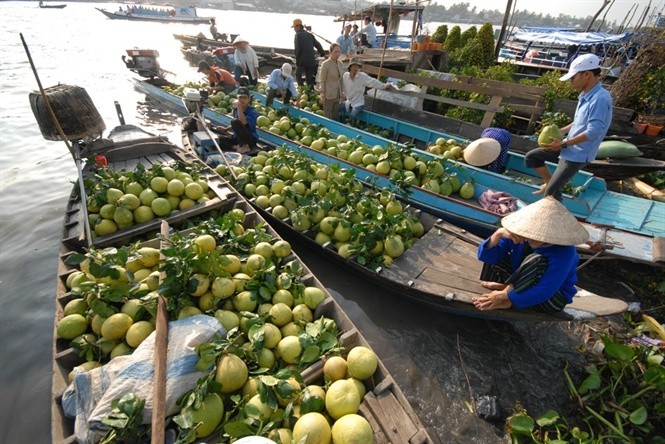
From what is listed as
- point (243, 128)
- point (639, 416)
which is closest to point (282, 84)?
point (243, 128)

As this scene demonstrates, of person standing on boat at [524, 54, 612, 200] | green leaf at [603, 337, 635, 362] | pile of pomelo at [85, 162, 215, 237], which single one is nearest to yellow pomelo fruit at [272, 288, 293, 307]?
pile of pomelo at [85, 162, 215, 237]

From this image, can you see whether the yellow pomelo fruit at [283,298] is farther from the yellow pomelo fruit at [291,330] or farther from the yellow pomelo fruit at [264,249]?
the yellow pomelo fruit at [264,249]

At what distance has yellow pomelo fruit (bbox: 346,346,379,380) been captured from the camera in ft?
8.64

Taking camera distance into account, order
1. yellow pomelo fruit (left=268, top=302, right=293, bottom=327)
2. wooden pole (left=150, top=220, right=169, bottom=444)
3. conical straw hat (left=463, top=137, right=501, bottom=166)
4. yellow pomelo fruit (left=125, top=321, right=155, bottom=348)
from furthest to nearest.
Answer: conical straw hat (left=463, top=137, right=501, bottom=166), yellow pomelo fruit (left=268, top=302, right=293, bottom=327), yellow pomelo fruit (left=125, top=321, right=155, bottom=348), wooden pole (left=150, top=220, right=169, bottom=444)

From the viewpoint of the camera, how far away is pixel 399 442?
7.51ft

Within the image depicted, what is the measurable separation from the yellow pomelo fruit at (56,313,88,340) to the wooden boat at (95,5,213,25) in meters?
70.6

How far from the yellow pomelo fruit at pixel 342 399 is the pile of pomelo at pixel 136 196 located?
135 inches

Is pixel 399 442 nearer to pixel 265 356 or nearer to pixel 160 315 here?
pixel 265 356

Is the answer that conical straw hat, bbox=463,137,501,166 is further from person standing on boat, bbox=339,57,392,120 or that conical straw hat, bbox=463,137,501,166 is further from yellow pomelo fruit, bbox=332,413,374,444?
yellow pomelo fruit, bbox=332,413,374,444

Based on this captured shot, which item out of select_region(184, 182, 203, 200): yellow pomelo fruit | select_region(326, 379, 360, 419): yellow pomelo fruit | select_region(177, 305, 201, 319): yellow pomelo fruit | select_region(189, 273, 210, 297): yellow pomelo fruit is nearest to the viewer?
select_region(326, 379, 360, 419): yellow pomelo fruit

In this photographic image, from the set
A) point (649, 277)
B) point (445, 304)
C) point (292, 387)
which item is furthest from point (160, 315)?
point (649, 277)

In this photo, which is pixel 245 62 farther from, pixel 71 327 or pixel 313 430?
pixel 313 430

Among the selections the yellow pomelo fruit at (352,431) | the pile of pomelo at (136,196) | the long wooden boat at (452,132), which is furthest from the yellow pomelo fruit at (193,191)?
the long wooden boat at (452,132)

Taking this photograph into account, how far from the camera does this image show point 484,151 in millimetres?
6215
